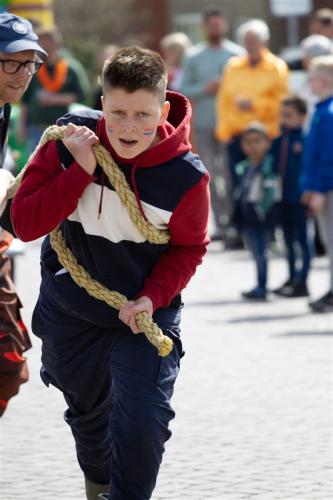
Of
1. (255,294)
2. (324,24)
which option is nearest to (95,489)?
(255,294)

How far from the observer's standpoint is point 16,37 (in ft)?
19.2

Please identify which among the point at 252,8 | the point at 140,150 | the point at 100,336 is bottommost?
the point at 252,8

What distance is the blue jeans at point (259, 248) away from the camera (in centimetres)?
1245

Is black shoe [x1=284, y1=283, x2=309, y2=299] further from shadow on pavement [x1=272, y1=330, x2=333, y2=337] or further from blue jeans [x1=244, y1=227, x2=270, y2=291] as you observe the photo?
shadow on pavement [x1=272, y1=330, x2=333, y2=337]

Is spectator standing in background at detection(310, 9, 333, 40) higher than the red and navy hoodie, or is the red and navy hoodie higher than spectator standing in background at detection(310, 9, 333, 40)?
the red and navy hoodie

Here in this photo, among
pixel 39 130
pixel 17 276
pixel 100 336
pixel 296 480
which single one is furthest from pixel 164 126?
pixel 39 130

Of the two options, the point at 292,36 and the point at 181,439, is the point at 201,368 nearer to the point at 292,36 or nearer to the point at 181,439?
the point at 181,439

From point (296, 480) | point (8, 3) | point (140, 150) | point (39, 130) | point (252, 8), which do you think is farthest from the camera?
point (252, 8)

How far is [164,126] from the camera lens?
5.04m

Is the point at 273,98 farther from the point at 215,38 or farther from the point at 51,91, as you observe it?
the point at 51,91

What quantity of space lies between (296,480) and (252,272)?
7998mm

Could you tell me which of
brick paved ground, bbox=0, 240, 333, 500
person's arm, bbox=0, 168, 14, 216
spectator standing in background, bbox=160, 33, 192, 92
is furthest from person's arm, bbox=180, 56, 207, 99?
person's arm, bbox=0, 168, 14, 216

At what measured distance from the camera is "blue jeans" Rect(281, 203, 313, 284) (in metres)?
12.7

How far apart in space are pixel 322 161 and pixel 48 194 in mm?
6921
